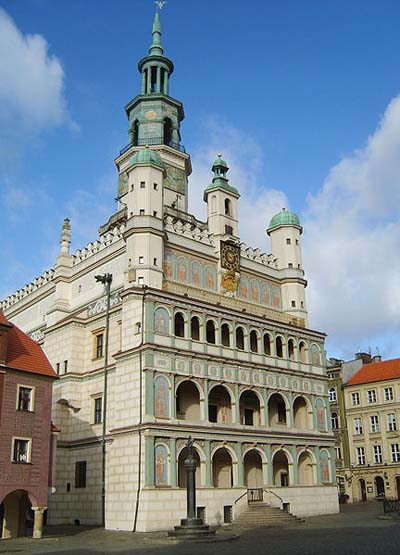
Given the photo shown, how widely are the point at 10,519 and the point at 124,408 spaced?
967 centimetres

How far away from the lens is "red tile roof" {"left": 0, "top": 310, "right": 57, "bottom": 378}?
33.5 metres

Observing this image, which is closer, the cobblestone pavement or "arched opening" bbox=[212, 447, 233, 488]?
the cobblestone pavement

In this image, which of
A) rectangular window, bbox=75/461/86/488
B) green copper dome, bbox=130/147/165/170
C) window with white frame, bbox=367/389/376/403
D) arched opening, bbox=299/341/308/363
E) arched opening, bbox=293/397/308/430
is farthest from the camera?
window with white frame, bbox=367/389/376/403

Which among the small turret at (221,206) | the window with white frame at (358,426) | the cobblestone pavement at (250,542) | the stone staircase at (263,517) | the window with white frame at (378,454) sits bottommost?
the cobblestone pavement at (250,542)

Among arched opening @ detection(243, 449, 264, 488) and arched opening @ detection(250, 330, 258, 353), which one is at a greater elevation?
arched opening @ detection(250, 330, 258, 353)

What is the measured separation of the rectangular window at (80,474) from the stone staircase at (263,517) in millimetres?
10999

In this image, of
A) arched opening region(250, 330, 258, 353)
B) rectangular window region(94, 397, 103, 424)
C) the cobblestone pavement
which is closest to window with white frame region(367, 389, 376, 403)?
arched opening region(250, 330, 258, 353)

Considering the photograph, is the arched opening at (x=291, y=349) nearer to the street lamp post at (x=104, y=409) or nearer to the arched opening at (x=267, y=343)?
the arched opening at (x=267, y=343)

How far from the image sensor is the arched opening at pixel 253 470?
47.0m

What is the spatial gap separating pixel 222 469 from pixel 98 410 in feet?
32.2

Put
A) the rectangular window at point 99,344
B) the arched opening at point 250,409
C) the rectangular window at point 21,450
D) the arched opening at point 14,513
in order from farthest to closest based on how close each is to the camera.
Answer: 1. the arched opening at point 250,409
2. the rectangular window at point 99,344
3. the arched opening at point 14,513
4. the rectangular window at point 21,450

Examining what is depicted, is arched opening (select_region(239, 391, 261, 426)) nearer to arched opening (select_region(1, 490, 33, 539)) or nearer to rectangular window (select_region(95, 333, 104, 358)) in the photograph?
rectangular window (select_region(95, 333, 104, 358))

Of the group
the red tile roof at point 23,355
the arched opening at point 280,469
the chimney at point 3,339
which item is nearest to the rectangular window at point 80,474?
the red tile roof at point 23,355

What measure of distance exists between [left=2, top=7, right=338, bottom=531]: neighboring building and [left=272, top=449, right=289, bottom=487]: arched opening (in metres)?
0.16
